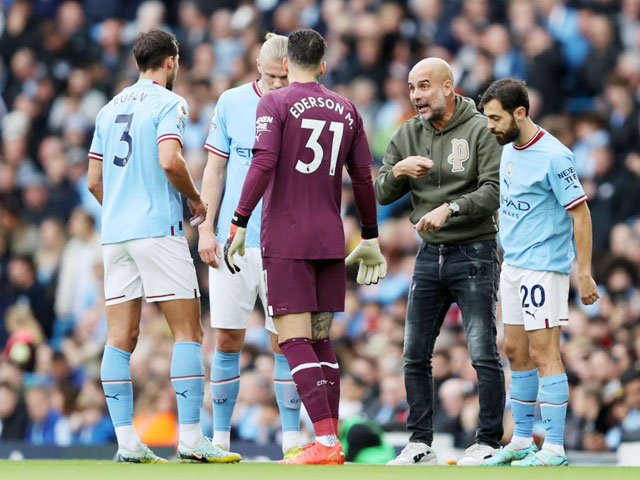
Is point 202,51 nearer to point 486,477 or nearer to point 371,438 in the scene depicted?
point 371,438

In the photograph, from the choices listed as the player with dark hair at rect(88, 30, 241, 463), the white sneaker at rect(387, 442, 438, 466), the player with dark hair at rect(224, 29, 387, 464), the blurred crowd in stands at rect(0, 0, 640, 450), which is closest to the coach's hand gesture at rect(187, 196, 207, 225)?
the player with dark hair at rect(88, 30, 241, 463)

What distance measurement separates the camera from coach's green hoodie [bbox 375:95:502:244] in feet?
25.7

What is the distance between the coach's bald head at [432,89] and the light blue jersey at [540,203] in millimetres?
619

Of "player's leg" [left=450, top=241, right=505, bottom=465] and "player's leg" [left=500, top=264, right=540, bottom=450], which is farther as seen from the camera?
"player's leg" [left=450, top=241, right=505, bottom=465]

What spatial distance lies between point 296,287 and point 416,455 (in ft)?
4.35

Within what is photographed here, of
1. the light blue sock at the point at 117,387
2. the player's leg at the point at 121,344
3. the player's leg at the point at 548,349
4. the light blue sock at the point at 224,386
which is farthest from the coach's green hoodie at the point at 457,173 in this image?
the light blue sock at the point at 117,387

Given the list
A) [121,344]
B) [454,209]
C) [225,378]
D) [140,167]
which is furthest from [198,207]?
[454,209]

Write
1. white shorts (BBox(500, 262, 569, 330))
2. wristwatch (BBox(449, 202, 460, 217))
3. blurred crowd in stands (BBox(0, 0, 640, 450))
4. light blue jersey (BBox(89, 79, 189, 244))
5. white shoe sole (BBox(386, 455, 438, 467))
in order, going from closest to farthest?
1. white shorts (BBox(500, 262, 569, 330))
2. light blue jersey (BBox(89, 79, 189, 244))
3. white shoe sole (BBox(386, 455, 438, 467))
4. wristwatch (BBox(449, 202, 460, 217))
5. blurred crowd in stands (BBox(0, 0, 640, 450))

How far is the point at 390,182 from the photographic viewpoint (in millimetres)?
7945

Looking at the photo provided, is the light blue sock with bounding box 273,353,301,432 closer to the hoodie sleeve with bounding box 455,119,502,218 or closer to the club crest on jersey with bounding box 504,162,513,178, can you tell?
the hoodie sleeve with bounding box 455,119,502,218

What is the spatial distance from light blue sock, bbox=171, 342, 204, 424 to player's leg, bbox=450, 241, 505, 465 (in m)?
1.60

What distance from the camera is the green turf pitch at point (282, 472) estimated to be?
6.23 m

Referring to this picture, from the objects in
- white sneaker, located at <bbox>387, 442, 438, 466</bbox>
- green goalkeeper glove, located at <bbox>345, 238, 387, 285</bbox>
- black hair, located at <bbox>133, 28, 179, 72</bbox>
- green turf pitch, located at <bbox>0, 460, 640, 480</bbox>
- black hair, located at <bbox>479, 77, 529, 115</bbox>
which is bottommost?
white sneaker, located at <bbox>387, 442, 438, 466</bbox>

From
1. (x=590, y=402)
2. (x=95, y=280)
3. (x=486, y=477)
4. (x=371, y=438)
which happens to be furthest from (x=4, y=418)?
(x=486, y=477)
